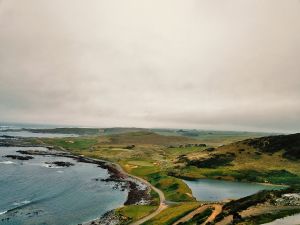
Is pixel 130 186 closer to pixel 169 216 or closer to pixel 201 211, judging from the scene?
pixel 169 216

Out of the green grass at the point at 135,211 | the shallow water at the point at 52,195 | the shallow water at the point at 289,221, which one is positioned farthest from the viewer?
the shallow water at the point at 52,195

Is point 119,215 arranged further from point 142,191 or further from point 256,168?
point 256,168

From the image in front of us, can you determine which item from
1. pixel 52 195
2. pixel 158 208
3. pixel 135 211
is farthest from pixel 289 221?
pixel 52 195

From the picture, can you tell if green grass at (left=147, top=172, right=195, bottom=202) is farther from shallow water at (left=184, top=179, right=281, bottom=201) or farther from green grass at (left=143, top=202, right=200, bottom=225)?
green grass at (left=143, top=202, right=200, bottom=225)

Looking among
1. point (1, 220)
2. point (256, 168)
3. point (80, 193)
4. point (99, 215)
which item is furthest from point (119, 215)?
point (256, 168)

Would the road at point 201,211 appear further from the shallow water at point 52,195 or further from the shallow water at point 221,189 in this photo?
the shallow water at point 221,189

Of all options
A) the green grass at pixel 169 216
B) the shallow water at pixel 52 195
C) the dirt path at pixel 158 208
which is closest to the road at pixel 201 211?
the green grass at pixel 169 216
